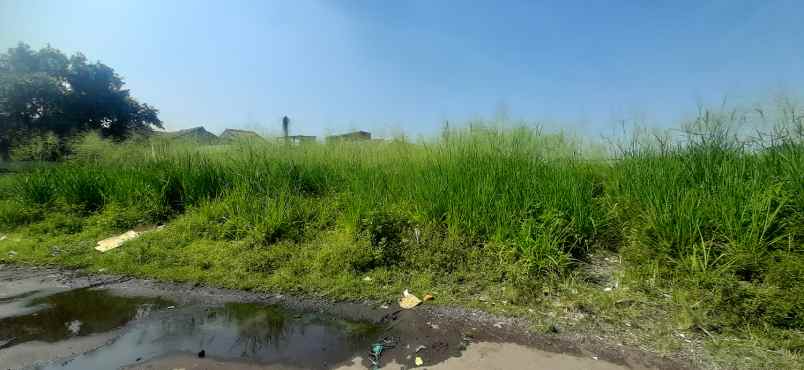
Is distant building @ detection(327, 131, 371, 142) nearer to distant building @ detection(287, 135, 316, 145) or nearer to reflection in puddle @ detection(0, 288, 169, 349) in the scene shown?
distant building @ detection(287, 135, 316, 145)

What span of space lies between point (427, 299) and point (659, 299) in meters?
1.74

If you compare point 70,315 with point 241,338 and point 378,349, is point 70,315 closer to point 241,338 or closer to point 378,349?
point 241,338

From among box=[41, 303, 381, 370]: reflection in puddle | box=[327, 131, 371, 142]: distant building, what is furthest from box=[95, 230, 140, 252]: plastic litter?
box=[327, 131, 371, 142]: distant building

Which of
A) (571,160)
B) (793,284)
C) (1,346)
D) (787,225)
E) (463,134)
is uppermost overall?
(463,134)

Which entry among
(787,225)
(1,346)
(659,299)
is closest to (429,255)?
(659,299)

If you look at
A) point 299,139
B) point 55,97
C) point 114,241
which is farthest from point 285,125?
point 55,97

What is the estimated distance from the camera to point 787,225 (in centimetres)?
268

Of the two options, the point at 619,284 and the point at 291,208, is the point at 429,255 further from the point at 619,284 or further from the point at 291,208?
the point at 291,208

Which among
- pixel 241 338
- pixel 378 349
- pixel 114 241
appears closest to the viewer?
pixel 378 349

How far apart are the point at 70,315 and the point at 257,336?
1657mm

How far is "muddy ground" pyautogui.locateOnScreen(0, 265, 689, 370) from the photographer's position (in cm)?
205

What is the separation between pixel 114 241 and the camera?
431 centimetres

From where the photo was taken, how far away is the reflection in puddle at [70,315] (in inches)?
95.3

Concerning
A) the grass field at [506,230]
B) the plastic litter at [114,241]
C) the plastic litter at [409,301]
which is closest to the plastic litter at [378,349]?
the plastic litter at [409,301]
